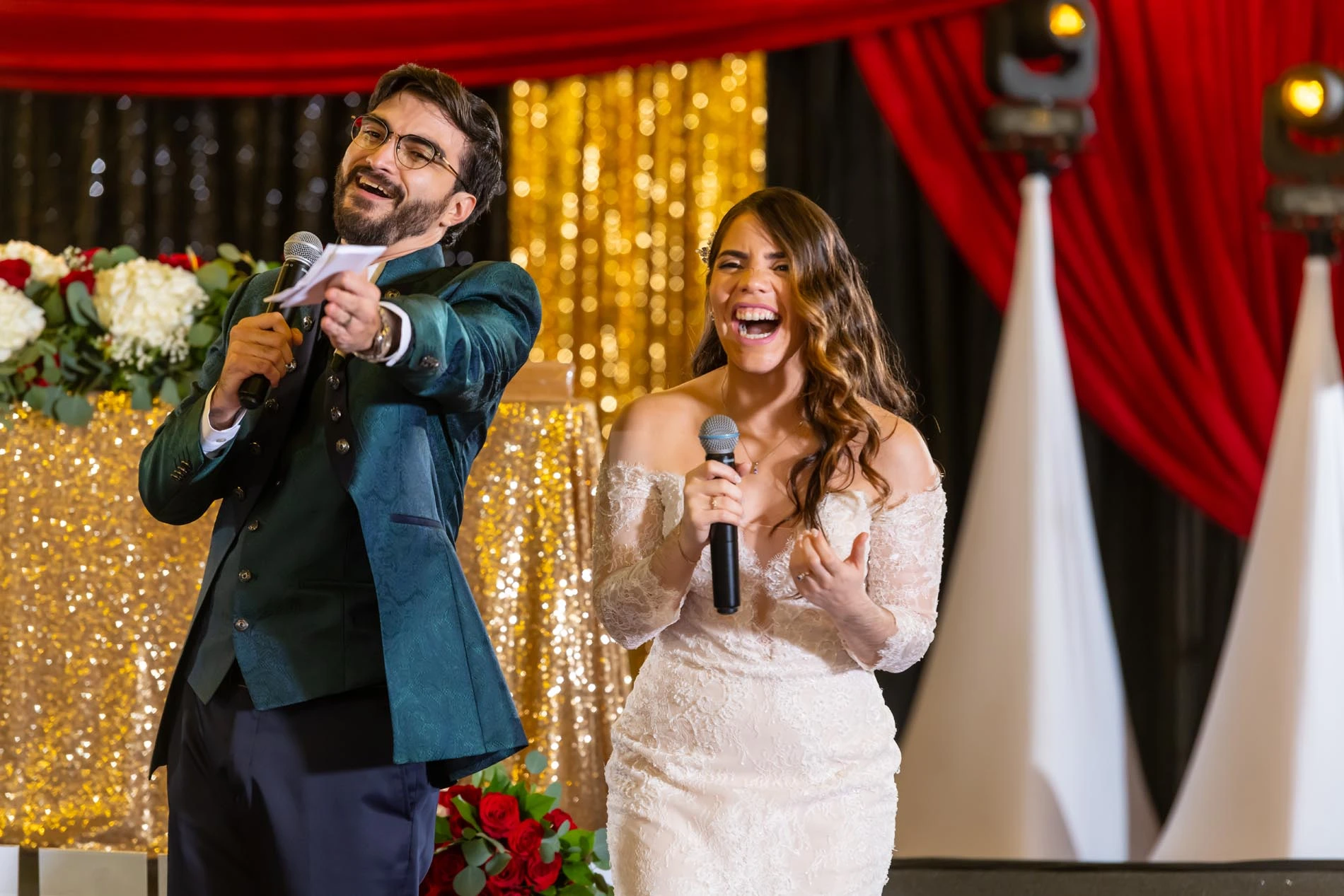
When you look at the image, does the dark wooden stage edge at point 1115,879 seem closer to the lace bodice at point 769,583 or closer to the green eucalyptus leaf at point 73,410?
the lace bodice at point 769,583

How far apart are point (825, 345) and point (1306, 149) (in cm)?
323

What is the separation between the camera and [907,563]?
8.16ft

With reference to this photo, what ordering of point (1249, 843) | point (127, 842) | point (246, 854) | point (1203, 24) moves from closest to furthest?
1. point (246, 854)
2. point (127, 842)
3. point (1249, 843)
4. point (1203, 24)

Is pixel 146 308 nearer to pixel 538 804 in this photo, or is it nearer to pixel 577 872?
pixel 538 804

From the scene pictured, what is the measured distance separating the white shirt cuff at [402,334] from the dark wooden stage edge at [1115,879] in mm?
3008

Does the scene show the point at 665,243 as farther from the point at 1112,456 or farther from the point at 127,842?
the point at 127,842

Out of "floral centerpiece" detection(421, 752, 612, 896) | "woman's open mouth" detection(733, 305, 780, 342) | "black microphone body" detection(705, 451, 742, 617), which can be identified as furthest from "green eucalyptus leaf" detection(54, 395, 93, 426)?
"black microphone body" detection(705, 451, 742, 617)

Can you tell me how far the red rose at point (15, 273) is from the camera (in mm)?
3605

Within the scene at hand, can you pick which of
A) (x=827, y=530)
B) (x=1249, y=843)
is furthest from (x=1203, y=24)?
(x=827, y=530)

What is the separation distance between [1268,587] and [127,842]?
11.4 feet

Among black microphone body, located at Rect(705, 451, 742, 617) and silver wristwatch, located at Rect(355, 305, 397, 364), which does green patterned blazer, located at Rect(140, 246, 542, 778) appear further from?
black microphone body, located at Rect(705, 451, 742, 617)

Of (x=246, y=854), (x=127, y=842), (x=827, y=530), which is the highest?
(x=827, y=530)

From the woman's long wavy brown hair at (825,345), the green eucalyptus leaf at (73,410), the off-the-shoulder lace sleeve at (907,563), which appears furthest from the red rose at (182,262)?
the off-the-shoulder lace sleeve at (907,563)

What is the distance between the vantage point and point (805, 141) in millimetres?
5844
